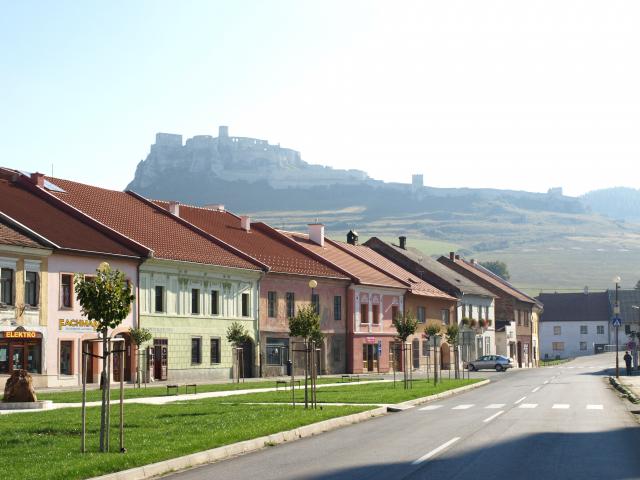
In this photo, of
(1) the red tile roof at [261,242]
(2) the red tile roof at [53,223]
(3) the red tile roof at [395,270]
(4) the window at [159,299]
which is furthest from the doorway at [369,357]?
(2) the red tile roof at [53,223]

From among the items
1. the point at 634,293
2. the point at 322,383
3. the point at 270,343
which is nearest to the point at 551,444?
the point at 322,383

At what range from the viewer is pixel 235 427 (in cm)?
2339

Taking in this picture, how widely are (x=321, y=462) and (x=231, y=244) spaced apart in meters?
48.3

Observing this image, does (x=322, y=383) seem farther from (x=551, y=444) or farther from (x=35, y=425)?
(x=551, y=444)

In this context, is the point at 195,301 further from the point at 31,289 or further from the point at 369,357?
the point at 369,357

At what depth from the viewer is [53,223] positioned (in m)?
49.0

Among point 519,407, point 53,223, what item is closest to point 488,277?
point 53,223

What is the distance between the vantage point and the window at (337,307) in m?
70.1

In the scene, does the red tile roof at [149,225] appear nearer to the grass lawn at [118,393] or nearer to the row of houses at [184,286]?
the row of houses at [184,286]

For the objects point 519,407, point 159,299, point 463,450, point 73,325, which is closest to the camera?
point 463,450

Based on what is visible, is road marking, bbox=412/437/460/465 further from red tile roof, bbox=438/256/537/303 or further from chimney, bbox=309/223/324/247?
red tile roof, bbox=438/256/537/303

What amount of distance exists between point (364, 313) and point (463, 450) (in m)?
54.2

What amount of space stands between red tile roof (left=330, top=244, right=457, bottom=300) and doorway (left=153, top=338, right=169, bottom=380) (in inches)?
1159

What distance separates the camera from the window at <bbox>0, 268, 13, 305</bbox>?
43.1 meters
